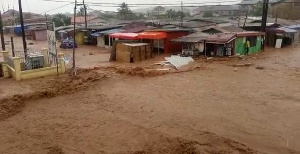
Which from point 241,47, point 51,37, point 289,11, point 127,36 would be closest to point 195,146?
point 51,37

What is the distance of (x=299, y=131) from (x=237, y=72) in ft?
33.9

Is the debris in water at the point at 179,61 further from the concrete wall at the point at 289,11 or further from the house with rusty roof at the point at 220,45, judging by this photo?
the concrete wall at the point at 289,11

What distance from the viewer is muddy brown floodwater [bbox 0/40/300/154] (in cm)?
962

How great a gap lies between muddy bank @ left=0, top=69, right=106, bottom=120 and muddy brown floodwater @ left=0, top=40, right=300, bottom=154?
5 centimetres

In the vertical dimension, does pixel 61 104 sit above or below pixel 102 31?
below

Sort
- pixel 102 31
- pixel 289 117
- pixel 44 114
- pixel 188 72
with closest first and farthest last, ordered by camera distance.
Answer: pixel 289 117 < pixel 44 114 < pixel 188 72 < pixel 102 31

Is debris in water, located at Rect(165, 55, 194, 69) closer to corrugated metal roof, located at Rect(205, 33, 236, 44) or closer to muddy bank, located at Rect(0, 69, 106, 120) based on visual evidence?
corrugated metal roof, located at Rect(205, 33, 236, 44)

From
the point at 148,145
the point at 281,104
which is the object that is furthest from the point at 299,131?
the point at 148,145

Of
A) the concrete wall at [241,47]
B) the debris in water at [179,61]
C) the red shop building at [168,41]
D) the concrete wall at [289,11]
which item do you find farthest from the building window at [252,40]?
the concrete wall at [289,11]

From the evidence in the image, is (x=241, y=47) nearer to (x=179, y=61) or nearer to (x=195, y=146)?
(x=179, y=61)

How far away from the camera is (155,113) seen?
12.6 meters

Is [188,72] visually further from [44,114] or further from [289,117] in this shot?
[44,114]

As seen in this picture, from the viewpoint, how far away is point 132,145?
31.5 ft

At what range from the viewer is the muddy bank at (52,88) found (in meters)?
13.7
